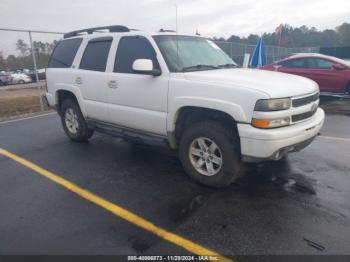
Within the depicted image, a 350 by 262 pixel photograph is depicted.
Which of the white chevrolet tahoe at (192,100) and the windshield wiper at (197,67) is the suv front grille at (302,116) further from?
the windshield wiper at (197,67)

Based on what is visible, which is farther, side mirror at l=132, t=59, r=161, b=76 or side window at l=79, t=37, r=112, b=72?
side window at l=79, t=37, r=112, b=72

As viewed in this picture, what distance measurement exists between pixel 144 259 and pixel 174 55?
109 inches

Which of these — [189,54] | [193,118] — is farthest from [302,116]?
[189,54]

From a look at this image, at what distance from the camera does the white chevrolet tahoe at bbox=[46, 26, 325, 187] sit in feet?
11.1

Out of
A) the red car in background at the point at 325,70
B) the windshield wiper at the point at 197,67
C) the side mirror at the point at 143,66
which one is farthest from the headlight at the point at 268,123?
the red car in background at the point at 325,70

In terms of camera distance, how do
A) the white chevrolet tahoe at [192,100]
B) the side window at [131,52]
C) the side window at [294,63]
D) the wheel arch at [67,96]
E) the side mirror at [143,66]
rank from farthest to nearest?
the side window at [294,63], the wheel arch at [67,96], the side window at [131,52], the side mirror at [143,66], the white chevrolet tahoe at [192,100]

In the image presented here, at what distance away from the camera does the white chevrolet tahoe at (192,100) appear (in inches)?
133

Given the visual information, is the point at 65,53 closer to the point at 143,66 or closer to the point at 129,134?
the point at 129,134

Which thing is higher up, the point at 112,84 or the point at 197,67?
the point at 197,67

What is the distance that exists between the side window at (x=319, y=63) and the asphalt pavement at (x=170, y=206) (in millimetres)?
6076

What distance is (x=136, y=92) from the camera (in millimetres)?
4465

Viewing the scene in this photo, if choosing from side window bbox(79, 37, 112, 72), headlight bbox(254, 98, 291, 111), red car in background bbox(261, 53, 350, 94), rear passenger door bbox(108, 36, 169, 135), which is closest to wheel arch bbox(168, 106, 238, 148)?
rear passenger door bbox(108, 36, 169, 135)

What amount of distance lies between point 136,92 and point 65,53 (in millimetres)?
2430

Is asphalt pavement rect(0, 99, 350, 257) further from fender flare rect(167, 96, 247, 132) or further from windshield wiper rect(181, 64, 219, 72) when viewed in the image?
windshield wiper rect(181, 64, 219, 72)
